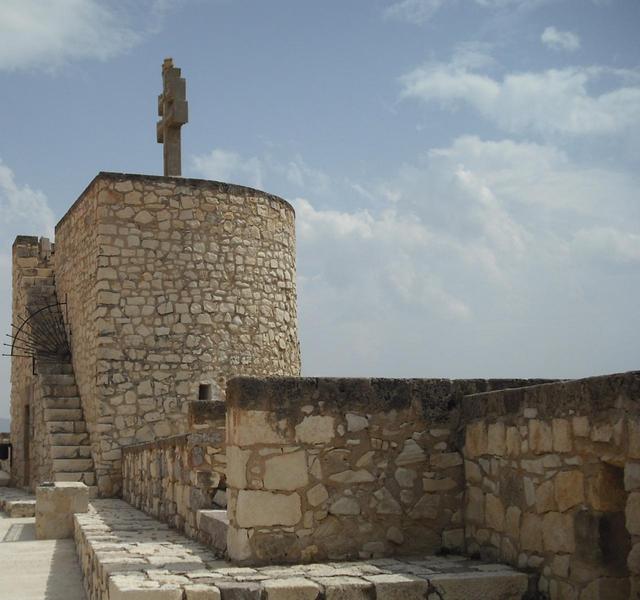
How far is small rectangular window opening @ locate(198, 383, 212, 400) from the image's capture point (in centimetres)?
1404

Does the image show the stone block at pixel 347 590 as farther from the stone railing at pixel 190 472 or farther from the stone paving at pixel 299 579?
the stone railing at pixel 190 472

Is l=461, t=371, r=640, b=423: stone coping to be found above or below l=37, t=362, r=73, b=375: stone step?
below

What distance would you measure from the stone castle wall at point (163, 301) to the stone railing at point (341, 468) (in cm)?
804

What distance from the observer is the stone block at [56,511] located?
422 inches

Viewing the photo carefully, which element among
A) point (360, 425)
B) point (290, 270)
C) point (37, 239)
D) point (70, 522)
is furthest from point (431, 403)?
point (37, 239)

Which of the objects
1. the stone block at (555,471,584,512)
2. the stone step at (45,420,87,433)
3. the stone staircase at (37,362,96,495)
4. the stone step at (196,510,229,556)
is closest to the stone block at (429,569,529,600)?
the stone block at (555,471,584,512)

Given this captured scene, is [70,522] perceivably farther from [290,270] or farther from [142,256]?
[290,270]

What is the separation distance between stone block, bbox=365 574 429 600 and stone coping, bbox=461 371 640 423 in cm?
117

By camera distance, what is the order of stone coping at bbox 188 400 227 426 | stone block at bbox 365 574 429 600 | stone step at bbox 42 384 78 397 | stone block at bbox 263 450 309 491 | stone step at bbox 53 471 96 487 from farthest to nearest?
stone step at bbox 42 384 78 397
stone step at bbox 53 471 96 487
stone coping at bbox 188 400 227 426
stone block at bbox 263 450 309 491
stone block at bbox 365 574 429 600

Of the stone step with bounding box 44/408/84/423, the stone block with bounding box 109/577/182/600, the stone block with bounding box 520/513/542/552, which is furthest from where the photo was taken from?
the stone step with bounding box 44/408/84/423

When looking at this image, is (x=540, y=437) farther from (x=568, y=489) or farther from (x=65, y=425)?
(x=65, y=425)

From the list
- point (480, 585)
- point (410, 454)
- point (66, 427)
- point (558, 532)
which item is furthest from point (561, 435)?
point (66, 427)

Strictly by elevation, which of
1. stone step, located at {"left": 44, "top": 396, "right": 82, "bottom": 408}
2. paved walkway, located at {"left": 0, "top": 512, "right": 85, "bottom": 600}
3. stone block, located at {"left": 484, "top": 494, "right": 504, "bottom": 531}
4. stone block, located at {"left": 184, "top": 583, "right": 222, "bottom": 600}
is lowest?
paved walkway, located at {"left": 0, "top": 512, "right": 85, "bottom": 600}

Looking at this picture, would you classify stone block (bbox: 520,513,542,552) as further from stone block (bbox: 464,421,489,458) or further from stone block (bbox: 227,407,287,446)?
stone block (bbox: 227,407,287,446)
